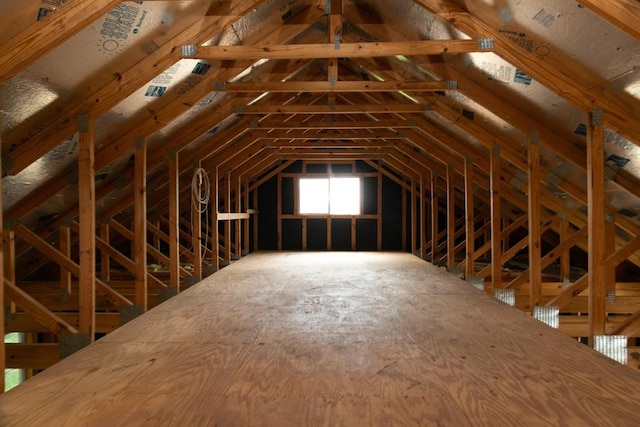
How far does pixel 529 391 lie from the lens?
90.4 inches

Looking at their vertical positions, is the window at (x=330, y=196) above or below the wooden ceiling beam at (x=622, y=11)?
below

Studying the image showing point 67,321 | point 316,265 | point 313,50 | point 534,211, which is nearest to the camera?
point 313,50

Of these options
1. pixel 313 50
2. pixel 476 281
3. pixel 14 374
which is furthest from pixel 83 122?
pixel 14 374

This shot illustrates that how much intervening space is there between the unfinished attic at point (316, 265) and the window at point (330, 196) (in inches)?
151

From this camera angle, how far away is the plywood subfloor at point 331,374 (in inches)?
80.7

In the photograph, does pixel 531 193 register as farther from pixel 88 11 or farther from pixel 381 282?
pixel 88 11

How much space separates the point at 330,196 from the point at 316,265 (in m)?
3.93

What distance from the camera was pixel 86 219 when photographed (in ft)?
12.4

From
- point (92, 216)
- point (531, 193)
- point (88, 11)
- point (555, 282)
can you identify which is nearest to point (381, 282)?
point (531, 193)

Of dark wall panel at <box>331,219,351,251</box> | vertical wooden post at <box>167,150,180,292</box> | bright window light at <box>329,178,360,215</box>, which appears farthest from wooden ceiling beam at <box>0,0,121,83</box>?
dark wall panel at <box>331,219,351,251</box>

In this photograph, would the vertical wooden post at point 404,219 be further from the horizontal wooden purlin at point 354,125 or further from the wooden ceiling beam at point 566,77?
the wooden ceiling beam at point 566,77

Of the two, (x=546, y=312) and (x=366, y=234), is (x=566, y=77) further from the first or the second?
(x=366, y=234)

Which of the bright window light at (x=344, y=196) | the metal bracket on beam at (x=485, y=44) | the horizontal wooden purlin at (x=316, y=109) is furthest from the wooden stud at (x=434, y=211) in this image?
the metal bracket on beam at (x=485, y=44)

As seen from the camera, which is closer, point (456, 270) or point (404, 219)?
point (456, 270)
